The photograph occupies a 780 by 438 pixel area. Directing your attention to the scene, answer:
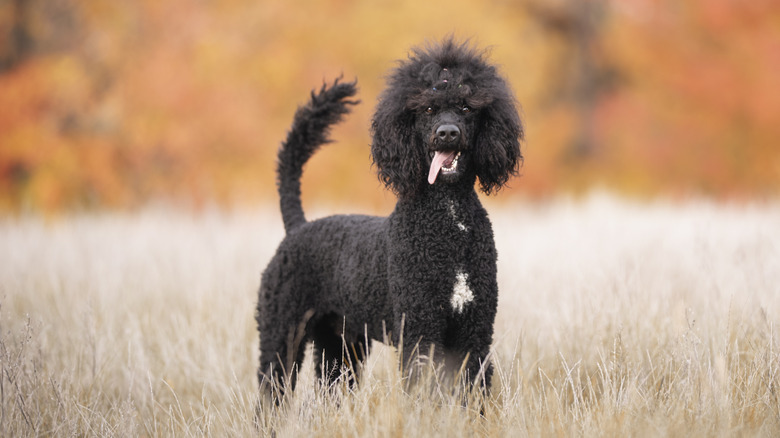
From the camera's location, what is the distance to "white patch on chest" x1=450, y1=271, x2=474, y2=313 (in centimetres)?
257

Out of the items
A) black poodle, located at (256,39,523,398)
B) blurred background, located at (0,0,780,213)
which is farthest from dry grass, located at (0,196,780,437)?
blurred background, located at (0,0,780,213)

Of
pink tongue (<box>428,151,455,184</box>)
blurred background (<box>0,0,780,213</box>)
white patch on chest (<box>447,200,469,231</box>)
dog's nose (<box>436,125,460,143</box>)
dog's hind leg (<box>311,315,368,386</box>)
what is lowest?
dog's hind leg (<box>311,315,368,386</box>)

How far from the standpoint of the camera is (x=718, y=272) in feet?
14.0

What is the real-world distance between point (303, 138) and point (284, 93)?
6986 millimetres

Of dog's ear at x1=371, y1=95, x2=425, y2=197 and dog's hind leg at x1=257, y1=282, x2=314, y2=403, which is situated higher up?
dog's ear at x1=371, y1=95, x2=425, y2=197

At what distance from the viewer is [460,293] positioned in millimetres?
2576

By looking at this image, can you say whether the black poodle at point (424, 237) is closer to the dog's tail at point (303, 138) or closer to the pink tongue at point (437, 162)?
the pink tongue at point (437, 162)

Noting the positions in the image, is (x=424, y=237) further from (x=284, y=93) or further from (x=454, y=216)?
(x=284, y=93)

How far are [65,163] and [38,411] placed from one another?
7229mm

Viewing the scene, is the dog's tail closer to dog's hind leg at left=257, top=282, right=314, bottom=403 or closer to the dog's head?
dog's hind leg at left=257, top=282, right=314, bottom=403

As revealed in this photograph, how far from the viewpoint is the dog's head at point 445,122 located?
2.64 meters

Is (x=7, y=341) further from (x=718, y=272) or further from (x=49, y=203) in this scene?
(x=49, y=203)

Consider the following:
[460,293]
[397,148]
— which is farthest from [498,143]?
[460,293]

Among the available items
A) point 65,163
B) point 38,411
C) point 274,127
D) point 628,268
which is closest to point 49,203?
point 65,163
